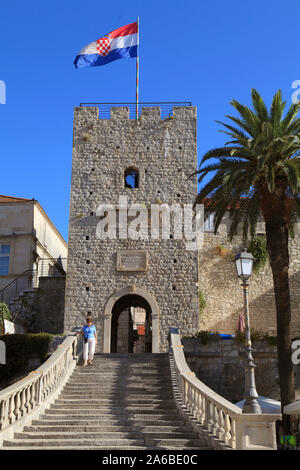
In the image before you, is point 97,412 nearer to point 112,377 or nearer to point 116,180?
point 112,377

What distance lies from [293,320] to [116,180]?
11.8m

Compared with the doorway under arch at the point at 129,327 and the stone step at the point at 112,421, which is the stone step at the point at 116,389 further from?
the doorway under arch at the point at 129,327

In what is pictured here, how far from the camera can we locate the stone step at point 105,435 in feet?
35.2

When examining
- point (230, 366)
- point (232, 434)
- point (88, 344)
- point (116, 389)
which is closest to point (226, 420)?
point (232, 434)

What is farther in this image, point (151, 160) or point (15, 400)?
point (151, 160)

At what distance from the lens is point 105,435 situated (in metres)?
10.9

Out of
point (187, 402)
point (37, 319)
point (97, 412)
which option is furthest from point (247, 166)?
point (37, 319)

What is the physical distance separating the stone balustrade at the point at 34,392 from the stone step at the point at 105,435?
14.9 inches

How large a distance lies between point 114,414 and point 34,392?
196 cm

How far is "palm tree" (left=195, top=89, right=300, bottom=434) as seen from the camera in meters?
15.6

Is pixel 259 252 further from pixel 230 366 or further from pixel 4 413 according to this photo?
pixel 4 413

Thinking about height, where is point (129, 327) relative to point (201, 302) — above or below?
below

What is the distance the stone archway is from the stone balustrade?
5.62 metres

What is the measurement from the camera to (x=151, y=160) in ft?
82.5
